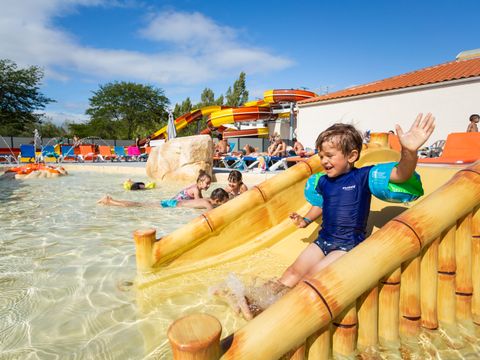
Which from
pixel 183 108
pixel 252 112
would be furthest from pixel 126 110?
pixel 252 112

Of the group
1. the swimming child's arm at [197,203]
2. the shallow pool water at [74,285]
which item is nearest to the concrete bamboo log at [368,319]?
the shallow pool water at [74,285]

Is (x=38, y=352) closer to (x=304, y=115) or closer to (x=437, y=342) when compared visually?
(x=437, y=342)

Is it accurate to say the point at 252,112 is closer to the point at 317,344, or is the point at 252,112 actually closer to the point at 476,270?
the point at 476,270

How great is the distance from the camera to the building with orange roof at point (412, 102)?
1155 cm

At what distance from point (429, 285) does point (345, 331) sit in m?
0.60

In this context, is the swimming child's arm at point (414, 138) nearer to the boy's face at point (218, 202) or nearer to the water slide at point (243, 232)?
the water slide at point (243, 232)

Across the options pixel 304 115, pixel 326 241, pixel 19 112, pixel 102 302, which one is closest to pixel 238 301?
pixel 326 241

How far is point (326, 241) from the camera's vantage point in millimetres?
2215

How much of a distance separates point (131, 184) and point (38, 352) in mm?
6909

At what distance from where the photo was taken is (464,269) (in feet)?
5.93

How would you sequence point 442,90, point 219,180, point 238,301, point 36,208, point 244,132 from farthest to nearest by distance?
point 244,132 → point 442,90 → point 219,180 → point 36,208 → point 238,301

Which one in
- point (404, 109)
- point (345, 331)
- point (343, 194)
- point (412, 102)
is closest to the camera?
point (345, 331)

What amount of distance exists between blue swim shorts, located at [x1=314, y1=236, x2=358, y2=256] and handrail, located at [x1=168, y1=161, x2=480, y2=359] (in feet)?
1.52

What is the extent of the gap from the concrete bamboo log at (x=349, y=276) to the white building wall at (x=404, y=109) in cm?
816
